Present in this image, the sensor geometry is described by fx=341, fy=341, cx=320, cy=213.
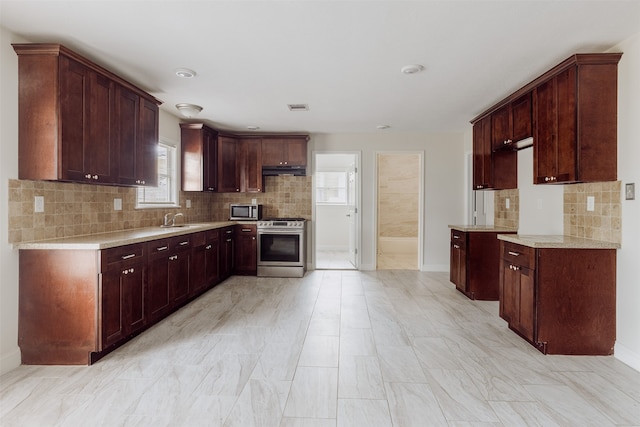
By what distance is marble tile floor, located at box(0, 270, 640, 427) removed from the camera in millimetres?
1890

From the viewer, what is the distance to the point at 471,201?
18.7ft

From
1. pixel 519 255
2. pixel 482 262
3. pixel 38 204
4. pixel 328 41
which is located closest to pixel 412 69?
pixel 328 41

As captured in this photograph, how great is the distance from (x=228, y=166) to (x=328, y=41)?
3479mm

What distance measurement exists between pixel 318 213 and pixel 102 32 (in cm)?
627

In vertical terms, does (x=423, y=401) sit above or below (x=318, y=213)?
below

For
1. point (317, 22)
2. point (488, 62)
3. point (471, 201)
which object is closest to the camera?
point (317, 22)

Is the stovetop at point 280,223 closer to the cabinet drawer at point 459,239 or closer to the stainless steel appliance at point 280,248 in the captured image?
the stainless steel appliance at point 280,248

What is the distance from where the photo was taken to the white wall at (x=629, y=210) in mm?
2480

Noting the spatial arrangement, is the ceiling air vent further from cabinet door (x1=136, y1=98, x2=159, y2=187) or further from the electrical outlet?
the electrical outlet

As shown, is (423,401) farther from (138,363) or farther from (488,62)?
(488,62)

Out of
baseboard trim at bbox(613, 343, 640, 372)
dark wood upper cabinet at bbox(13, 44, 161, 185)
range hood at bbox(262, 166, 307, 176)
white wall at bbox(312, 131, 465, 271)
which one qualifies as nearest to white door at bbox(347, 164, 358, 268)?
white wall at bbox(312, 131, 465, 271)

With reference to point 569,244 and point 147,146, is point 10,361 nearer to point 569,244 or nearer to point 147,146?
point 147,146

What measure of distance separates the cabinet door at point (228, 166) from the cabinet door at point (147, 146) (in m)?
1.79

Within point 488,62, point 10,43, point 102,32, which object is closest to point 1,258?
point 10,43
